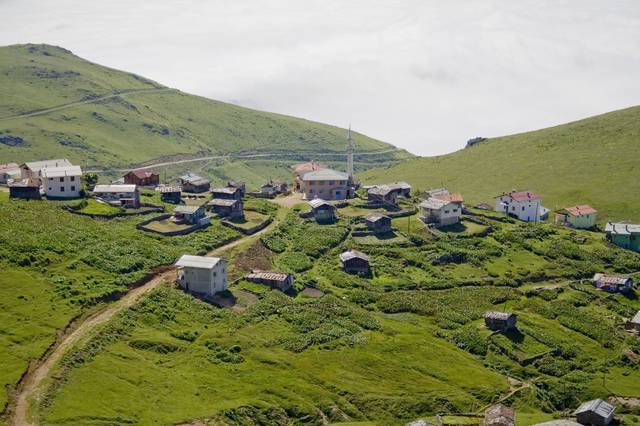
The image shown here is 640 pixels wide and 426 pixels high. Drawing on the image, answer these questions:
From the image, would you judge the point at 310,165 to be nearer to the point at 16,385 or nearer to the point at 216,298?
the point at 216,298

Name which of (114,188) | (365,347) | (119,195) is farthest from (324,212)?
(365,347)

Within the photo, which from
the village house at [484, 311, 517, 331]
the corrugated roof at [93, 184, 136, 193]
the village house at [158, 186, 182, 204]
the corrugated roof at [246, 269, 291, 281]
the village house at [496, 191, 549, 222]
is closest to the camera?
the village house at [484, 311, 517, 331]

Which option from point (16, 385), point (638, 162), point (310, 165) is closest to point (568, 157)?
point (638, 162)

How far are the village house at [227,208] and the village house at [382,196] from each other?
99.2ft

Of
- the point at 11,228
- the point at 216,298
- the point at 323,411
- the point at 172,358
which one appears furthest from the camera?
the point at 11,228

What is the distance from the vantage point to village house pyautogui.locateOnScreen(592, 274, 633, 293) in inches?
4611

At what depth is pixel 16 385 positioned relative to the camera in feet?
227

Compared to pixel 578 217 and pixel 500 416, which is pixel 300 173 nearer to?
pixel 578 217

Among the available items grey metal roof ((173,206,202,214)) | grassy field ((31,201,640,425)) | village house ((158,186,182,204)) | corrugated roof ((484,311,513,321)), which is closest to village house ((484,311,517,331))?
corrugated roof ((484,311,513,321))

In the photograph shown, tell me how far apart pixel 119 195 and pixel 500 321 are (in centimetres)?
7378

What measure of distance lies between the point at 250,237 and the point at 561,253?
56437 mm

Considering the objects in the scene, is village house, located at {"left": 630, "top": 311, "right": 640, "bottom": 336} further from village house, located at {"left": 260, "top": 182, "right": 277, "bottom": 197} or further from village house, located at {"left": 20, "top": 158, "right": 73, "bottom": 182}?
village house, located at {"left": 20, "top": 158, "right": 73, "bottom": 182}

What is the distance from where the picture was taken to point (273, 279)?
339ft

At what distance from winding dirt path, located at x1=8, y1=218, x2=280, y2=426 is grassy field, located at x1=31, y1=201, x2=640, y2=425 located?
1.75 metres
